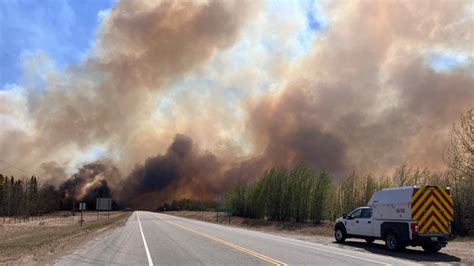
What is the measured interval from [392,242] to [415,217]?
1.71 m

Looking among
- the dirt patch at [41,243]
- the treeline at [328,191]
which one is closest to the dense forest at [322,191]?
the treeline at [328,191]

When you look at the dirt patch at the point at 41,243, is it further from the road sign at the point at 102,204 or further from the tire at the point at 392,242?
the road sign at the point at 102,204

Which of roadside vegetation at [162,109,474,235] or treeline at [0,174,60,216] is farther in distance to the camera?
treeline at [0,174,60,216]

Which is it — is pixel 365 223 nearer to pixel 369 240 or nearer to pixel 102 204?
pixel 369 240

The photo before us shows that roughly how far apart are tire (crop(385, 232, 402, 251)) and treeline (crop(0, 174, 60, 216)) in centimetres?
10533

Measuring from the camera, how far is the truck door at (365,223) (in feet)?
73.1

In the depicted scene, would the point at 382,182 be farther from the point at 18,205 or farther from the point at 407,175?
the point at 18,205

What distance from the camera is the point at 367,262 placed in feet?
48.4

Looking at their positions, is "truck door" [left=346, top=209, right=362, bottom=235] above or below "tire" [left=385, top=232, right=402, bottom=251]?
above

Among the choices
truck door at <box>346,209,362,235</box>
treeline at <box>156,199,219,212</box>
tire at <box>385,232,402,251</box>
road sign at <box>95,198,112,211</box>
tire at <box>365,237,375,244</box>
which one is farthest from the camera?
treeline at <box>156,199,219,212</box>

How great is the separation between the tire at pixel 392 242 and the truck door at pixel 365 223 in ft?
5.64

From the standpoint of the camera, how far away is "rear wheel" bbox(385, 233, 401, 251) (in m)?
19.8

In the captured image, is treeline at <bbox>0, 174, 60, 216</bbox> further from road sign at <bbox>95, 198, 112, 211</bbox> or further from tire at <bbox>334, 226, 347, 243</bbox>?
tire at <bbox>334, 226, 347, 243</bbox>

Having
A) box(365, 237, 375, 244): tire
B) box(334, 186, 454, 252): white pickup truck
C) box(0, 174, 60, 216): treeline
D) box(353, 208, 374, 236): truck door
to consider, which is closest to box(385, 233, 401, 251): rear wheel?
box(334, 186, 454, 252): white pickup truck
